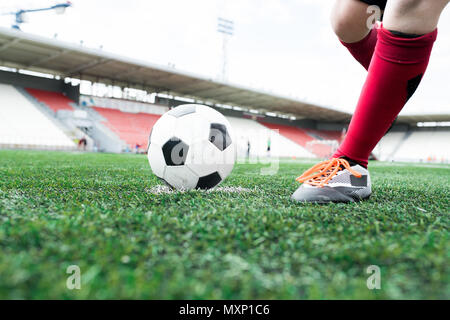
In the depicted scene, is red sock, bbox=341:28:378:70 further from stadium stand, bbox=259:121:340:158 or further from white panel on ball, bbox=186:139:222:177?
stadium stand, bbox=259:121:340:158

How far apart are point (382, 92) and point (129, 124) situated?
19.2 meters

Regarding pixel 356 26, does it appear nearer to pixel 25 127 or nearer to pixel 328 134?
pixel 25 127

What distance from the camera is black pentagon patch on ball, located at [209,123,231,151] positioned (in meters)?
1.80

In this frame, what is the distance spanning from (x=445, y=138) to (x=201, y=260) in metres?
32.9

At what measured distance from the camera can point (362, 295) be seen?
503mm

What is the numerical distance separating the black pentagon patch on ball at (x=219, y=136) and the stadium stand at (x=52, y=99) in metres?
17.9

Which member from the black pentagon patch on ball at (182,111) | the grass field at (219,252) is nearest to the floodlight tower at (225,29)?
the black pentagon patch on ball at (182,111)

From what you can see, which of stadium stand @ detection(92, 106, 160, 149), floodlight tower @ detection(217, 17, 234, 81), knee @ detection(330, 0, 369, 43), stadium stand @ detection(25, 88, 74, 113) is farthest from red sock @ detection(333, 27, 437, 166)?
floodlight tower @ detection(217, 17, 234, 81)

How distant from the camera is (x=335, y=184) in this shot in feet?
4.65

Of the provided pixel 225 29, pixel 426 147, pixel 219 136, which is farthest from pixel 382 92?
pixel 426 147

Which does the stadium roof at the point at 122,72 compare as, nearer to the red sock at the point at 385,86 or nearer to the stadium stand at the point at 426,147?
the stadium stand at the point at 426,147

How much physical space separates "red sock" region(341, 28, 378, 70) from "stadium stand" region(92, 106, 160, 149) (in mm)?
16403

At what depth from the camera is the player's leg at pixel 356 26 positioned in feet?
4.94
